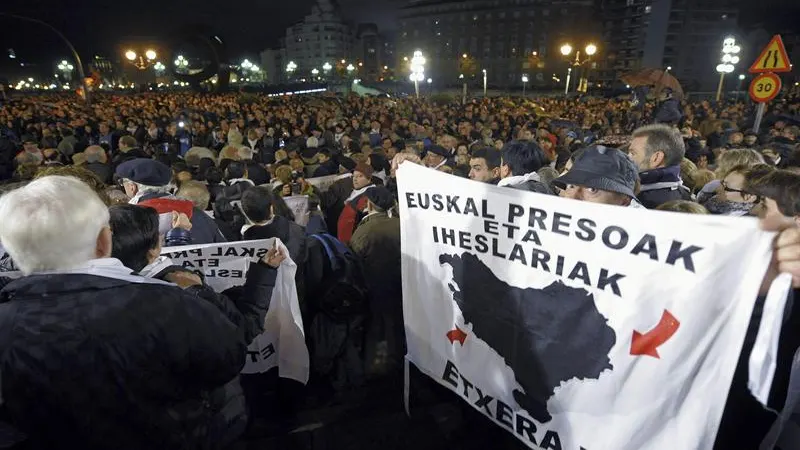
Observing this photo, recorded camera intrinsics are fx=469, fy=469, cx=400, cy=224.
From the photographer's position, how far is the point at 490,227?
7.97ft

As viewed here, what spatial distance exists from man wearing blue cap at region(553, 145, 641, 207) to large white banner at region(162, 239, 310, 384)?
1932 millimetres

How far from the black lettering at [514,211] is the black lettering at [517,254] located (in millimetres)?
139

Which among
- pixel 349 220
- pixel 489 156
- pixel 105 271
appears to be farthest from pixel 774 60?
pixel 105 271

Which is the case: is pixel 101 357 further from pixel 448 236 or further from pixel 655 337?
pixel 655 337

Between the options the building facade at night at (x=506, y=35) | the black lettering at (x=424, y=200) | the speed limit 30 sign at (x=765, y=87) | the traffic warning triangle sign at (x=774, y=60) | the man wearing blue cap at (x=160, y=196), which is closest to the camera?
the black lettering at (x=424, y=200)

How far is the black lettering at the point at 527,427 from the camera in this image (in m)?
2.48

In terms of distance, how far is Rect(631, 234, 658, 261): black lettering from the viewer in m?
1.90

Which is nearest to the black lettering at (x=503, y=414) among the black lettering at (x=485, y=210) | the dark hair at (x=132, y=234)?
the black lettering at (x=485, y=210)

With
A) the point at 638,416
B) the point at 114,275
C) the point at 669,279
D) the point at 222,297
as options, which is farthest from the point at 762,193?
the point at 114,275

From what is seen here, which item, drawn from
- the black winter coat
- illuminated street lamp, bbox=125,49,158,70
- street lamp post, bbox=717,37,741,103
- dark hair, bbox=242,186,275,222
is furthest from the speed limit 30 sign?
illuminated street lamp, bbox=125,49,158,70

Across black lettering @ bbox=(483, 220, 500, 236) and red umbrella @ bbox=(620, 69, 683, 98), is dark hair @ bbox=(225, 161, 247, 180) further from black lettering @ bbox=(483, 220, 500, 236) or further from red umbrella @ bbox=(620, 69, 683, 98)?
red umbrella @ bbox=(620, 69, 683, 98)

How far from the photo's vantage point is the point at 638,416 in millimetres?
2076

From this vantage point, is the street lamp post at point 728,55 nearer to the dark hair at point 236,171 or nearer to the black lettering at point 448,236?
the dark hair at point 236,171

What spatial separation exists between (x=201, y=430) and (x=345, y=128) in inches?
503
